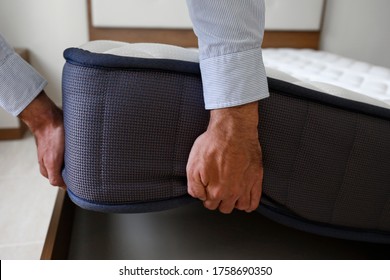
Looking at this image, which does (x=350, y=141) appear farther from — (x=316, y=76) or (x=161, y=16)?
(x=161, y=16)

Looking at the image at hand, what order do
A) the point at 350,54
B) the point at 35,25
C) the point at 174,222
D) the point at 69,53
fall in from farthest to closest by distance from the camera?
1. the point at 350,54
2. the point at 35,25
3. the point at 174,222
4. the point at 69,53

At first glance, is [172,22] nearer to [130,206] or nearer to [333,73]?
[333,73]

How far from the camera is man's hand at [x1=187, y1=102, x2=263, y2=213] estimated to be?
51 centimetres

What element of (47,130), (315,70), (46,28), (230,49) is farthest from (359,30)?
(47,130)

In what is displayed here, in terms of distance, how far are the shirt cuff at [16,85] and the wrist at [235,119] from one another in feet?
1.02

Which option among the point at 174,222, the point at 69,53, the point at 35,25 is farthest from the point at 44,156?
the point at 35,25

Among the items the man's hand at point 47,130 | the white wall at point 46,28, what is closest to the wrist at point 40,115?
the man's hand at point 47,130

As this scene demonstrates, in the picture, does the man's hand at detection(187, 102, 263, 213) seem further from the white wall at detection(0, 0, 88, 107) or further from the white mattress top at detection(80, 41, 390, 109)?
the white wall at detection(0, 0, 88, 107)

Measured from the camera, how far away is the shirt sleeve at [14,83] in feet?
1.91

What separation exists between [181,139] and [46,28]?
1.48 m

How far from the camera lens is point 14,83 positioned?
23.0 inches

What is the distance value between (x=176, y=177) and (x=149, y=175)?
0.05m

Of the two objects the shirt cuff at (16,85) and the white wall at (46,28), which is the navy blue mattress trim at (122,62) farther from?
the white wall at (46,28)
